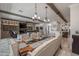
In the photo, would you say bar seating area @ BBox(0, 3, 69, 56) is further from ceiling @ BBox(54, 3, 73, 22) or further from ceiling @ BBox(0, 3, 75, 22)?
ceiling @ BBox(54, 3, 73, 22)

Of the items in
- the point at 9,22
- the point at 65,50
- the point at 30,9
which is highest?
the point at 30,9

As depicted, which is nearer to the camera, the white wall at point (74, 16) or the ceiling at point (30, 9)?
the ceiling at point (30, 9)

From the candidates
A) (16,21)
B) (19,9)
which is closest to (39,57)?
(16,21)

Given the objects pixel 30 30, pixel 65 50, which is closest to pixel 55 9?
pixel 30 30

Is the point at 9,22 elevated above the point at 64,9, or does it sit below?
below

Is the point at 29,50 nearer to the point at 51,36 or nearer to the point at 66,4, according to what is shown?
the point at 51,36

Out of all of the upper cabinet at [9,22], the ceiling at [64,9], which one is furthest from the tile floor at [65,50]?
the upper cabinet at [9,22]

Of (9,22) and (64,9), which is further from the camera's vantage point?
(64,9)

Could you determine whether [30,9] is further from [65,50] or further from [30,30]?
[65,50]

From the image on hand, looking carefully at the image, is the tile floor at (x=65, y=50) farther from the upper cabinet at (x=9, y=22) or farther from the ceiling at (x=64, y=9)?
the upper cabinet at (x=9, y=22)

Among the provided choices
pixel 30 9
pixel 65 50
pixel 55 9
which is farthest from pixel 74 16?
pixel 30 9

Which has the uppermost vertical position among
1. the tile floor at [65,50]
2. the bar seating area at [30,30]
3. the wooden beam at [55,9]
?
the wooden beam at [55,9]

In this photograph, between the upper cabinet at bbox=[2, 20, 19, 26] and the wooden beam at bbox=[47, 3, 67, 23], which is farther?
the wooden beam at bbox=[47, 3, 67, 23]

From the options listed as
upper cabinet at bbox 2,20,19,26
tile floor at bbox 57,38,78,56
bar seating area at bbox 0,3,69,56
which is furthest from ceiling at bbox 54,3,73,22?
upper cabinet at bbox 2,20,19,26
